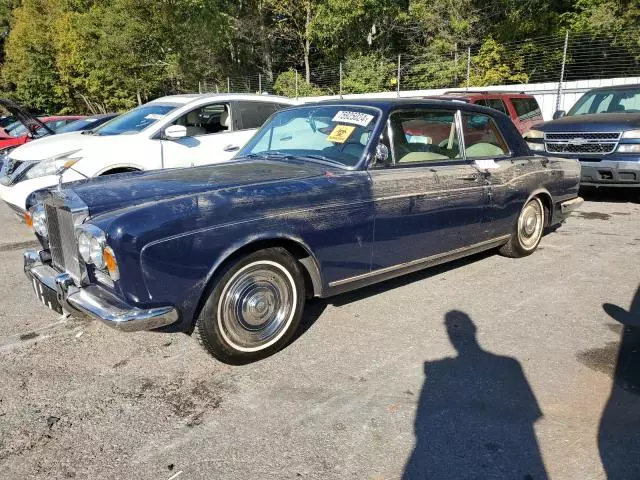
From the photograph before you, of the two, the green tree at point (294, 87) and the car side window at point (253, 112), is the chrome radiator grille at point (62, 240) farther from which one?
the green tree at point (294, 87)

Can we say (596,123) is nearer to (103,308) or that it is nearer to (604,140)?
(604,140)

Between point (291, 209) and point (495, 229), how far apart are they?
2494mm

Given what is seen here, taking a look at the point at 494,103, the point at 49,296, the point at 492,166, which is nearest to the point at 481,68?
the point at 494,103

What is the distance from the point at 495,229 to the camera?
4988 millimetres

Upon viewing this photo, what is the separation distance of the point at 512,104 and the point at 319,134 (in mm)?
7476

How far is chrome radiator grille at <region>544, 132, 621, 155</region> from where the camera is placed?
780 cm

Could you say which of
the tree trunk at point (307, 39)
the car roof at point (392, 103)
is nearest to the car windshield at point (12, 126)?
the car roof at point (392, 103)

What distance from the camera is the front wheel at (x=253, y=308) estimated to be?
314 cm

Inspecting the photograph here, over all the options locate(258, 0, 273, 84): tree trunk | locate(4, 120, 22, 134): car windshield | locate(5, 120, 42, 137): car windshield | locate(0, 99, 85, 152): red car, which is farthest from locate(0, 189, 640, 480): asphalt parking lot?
locate(258, 0, 273, 84): tree trunk

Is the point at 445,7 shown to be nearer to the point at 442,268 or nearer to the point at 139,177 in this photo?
the point at 442,268

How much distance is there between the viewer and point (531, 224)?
5.61m

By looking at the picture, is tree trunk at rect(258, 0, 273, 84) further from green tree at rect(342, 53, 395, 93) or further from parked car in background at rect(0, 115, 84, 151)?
parked car in background at rect(0, 115, 84, 151)

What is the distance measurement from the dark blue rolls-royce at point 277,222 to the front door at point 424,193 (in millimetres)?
12

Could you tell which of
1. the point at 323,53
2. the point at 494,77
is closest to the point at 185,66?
the point at 323,53
